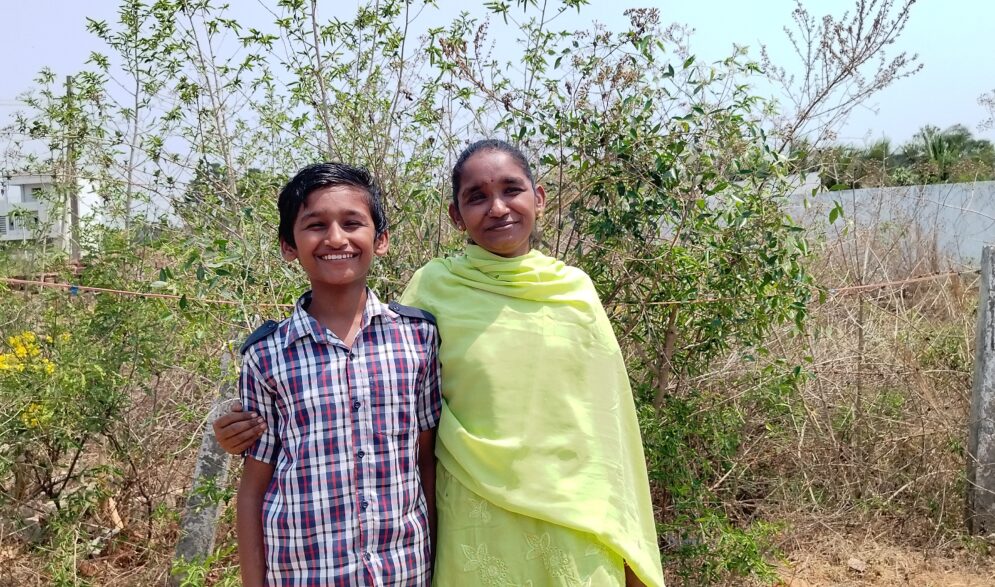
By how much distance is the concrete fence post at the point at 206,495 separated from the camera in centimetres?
254

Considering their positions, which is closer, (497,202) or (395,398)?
(395,398)

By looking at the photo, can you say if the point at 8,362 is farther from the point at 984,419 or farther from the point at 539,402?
the point at 984,419

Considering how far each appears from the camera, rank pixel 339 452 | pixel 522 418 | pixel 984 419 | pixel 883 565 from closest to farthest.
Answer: pixel 339 452, pixel 522 418, pixel 883 565, pixel 984 419

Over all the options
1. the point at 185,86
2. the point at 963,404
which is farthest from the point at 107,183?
the point at 963,404

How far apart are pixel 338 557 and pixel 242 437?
0.87 feet

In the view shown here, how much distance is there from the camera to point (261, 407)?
147cm

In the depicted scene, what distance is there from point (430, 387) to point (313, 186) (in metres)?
0.43

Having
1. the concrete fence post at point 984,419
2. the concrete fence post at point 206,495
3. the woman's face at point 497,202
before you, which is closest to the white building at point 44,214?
the concrete fence post at point 206,495

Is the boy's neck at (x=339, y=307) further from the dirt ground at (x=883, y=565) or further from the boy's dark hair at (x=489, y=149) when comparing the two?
the dirt ground at (x=883, y=565)

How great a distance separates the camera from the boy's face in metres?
1.50

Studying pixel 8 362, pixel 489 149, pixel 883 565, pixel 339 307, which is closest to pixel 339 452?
pixel 339 307

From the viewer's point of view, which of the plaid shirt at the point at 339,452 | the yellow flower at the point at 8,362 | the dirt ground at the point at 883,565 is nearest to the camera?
the plaid shirt at the point at 339,452

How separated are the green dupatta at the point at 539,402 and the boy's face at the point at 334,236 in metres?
0.20

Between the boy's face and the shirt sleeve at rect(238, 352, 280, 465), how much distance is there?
21cm
